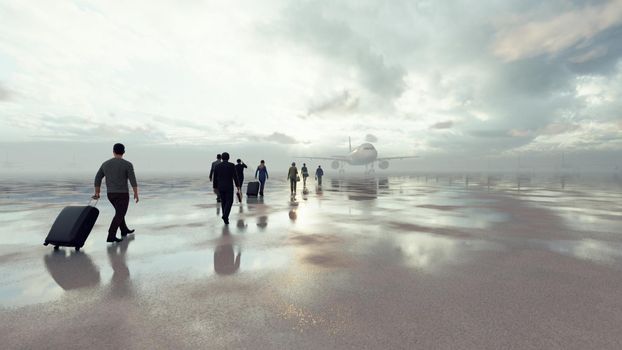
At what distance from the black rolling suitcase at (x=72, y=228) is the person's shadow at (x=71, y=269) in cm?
22

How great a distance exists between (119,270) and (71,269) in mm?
821

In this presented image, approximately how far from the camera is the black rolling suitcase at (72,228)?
5973 millimetres

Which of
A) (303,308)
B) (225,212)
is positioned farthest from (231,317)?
(225,212)

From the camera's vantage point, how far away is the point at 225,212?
28.6 ft

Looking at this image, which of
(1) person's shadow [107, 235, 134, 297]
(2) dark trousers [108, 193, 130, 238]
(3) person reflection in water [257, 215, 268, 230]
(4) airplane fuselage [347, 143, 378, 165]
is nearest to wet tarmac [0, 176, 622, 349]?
(1) person's shadow [107, 235, 134, 297]

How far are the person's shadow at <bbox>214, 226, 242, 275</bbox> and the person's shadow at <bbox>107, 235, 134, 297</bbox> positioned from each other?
4.21 feet

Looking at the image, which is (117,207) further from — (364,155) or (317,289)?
(364,155)

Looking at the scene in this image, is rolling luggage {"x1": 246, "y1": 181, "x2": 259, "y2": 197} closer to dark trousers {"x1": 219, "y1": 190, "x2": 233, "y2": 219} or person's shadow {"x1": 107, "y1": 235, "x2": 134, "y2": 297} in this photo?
dark trousers {"x1": 219, "y1": 190, "x2": 233, "y2": 219}

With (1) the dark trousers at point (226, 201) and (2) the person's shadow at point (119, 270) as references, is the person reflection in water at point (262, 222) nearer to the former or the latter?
(1) the dark trousers at point (226, 201)

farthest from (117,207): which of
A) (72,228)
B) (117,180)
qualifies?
(72,228)

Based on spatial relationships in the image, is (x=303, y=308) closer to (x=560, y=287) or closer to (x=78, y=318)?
(x=78, y=318)

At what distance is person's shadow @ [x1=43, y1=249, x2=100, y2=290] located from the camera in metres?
4.41

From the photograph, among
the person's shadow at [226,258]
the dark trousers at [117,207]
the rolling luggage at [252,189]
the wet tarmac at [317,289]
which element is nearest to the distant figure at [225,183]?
the wet tarmac at [317,289]

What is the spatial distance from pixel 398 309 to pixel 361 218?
643 centimetres
